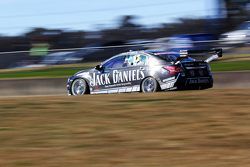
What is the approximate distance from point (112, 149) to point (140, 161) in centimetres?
56

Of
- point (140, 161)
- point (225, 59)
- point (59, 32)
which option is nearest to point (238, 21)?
point (59, 32)

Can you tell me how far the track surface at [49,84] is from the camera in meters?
21.3

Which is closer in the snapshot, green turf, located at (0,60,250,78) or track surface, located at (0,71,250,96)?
track surface, located at (0,71,250,96)

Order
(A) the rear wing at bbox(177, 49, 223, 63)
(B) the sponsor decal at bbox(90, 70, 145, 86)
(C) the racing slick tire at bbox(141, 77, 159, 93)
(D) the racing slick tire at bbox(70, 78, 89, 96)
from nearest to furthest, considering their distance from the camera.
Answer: (C) the racing slick tire at bbox(141, 77, 159, 93), (A) the rear wing at bbox(177, 49, 223, 63), (B) the sponsor decal at bbox(90, 70, 145, 86), (D) the racing slick tire at bbox(70, 78, 89, 96)

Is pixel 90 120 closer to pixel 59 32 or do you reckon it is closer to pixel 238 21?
pixel 59 32

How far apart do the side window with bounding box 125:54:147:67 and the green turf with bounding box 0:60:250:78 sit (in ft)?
20.5

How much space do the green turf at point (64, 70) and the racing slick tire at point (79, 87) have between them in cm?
622

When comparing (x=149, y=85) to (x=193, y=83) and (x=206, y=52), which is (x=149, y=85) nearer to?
(x=193, y=83)

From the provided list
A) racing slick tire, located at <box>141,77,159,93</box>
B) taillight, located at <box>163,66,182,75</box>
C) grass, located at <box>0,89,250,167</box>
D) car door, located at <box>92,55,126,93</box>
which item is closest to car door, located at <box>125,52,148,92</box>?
racing slick tire, located at <box>141,77,159,93</box>

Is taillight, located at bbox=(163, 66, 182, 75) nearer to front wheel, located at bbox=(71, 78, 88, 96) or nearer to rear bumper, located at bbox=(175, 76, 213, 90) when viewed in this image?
rear bumper, located at bbox=(175, 76, 213, 90)

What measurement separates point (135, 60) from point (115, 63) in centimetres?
86

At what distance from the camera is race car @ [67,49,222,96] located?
54.7ft

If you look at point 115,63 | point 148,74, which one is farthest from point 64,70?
point 148,74

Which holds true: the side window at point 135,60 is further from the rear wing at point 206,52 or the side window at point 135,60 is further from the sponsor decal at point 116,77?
the rear wing at point 206,52
